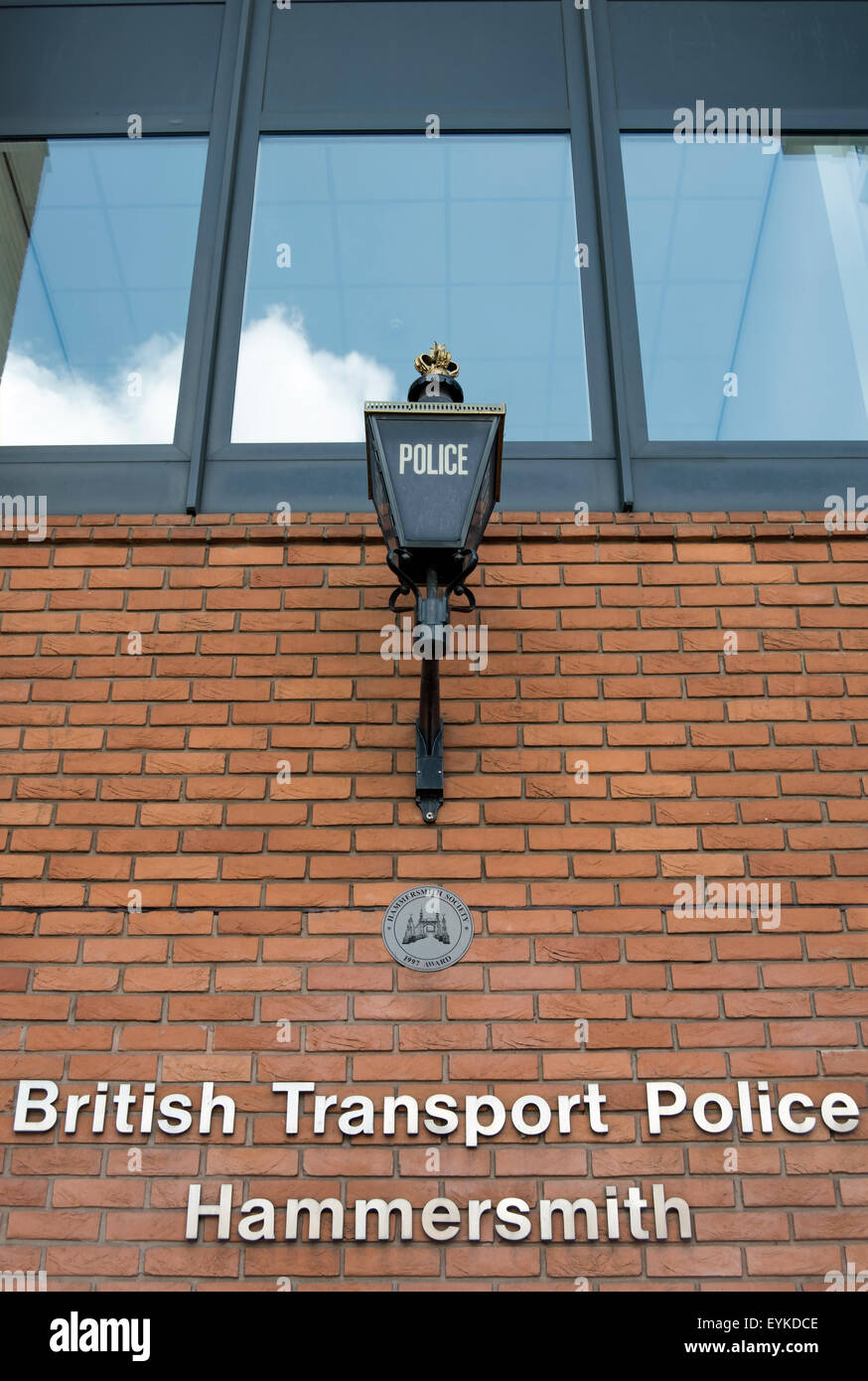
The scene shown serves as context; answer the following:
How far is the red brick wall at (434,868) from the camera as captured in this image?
3.27 m

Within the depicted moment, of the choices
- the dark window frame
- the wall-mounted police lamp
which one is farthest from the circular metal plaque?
the dark window frame

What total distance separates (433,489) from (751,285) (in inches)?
88.7

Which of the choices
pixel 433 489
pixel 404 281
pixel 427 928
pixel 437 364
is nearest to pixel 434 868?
pixel 427 928

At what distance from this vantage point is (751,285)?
4852mm

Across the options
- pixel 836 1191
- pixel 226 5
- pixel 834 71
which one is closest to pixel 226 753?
pixel 836 1191

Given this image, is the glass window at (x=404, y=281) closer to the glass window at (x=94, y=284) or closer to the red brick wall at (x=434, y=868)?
the glass window at (x=94, y=284)

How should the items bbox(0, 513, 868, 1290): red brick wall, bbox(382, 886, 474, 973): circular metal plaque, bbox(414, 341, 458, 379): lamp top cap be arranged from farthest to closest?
bbox(414, 341, 458, 379): lamp top cap → bbox(382, 886, 474, 973): circular metal plaque → bbox(0, 513, 868, 1290): red brick wall

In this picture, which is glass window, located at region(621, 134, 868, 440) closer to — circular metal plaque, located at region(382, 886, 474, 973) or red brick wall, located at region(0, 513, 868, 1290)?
red brick wall, located at region(0, 513, 868, 1290)

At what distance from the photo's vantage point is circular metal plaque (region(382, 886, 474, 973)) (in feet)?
11.7

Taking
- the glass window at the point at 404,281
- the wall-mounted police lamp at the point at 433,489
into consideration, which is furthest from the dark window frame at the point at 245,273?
the wall-mounted police lamp at the point at 433,489

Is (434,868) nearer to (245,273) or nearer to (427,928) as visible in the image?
(427,928)

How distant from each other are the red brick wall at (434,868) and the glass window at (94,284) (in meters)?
0.57

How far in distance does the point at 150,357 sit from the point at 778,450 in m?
2.37

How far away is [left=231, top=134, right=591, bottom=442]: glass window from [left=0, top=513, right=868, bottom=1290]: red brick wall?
0.60 metres
